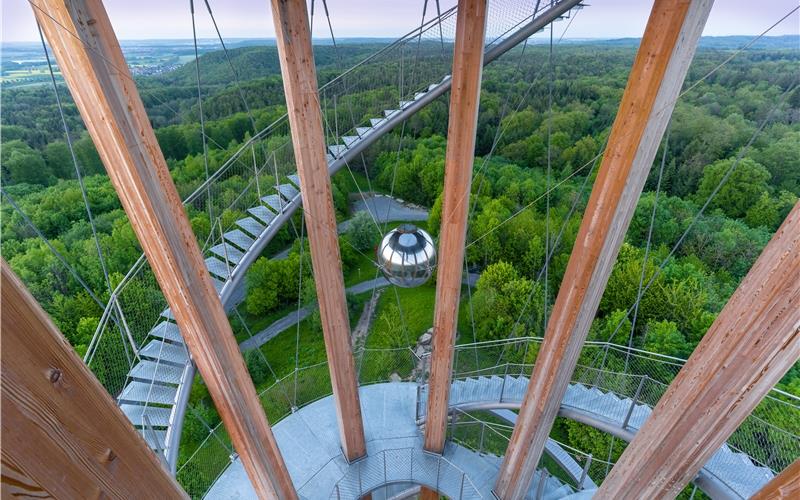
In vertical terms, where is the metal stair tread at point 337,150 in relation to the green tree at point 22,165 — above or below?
above

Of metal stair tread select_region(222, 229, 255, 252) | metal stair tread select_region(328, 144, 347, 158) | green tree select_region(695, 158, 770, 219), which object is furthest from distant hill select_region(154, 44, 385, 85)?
green tree select_region(695, 158, 770, 219)

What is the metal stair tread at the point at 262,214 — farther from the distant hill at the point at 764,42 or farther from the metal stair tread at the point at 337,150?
the distant hill at the point at 764,42

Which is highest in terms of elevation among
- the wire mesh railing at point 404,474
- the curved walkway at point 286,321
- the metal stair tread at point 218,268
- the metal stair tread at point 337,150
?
the metal stair tread at point 337,150

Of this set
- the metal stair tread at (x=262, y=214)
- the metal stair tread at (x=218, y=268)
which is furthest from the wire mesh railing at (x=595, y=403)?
the metal stair tread at (x=262, y=214)

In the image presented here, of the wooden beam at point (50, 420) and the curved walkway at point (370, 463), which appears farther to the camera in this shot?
the curved walkway at point (370, 463)

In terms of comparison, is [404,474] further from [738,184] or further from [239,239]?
[738,184]

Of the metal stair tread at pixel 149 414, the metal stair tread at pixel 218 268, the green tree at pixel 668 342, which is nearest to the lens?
the metal stair tread at pixel 149 414

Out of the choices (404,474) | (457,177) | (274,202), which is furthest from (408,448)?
(457,177)

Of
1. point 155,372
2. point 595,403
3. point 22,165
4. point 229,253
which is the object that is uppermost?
point 229,253
